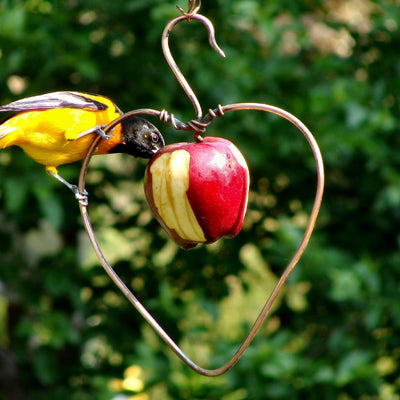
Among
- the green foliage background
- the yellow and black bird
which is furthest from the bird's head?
the green foliage background

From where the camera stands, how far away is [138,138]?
4.42 ft

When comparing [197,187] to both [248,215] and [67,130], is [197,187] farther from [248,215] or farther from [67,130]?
[248,215]

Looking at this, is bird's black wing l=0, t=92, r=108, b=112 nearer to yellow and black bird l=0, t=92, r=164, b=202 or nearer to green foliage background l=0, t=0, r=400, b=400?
yellow and black bird l=0, t=92, r=164, b=202

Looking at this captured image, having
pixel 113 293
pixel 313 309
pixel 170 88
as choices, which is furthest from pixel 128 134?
pixel 313 309

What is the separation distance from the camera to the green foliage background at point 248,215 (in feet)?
8.16

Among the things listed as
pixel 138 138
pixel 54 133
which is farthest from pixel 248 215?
pixel 54 133

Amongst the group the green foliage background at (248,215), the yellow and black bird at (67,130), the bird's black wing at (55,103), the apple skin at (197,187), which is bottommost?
the green foliage background at (248,215)

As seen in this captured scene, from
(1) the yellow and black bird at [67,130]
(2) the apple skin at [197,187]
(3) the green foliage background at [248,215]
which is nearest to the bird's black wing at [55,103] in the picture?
(1) the yellow and black bird at [67,130]

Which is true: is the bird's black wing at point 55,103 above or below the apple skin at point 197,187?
above

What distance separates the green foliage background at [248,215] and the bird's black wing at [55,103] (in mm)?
944

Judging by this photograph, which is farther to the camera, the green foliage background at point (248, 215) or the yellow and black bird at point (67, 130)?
the green foliage background at point (248, 215)

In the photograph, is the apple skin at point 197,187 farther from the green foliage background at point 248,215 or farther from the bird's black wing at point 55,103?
the green foliage background at point 248,215

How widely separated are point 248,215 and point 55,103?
5.90 ft

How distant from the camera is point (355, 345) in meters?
2.83
